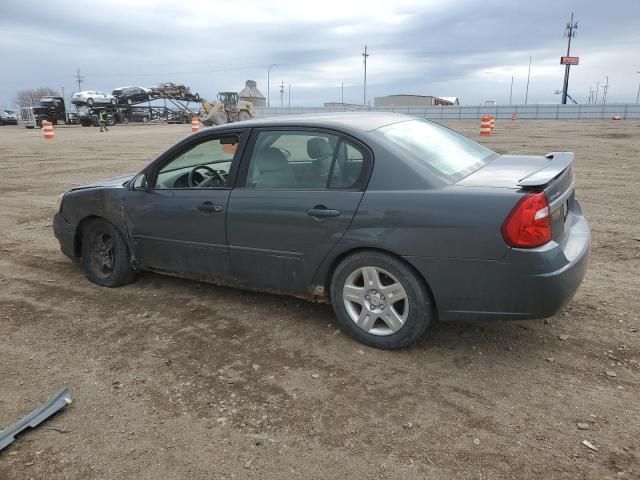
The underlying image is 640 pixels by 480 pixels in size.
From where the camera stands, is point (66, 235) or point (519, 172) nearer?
point (519, 172)

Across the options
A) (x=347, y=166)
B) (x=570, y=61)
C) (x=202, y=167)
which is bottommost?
(x=202, y=167)

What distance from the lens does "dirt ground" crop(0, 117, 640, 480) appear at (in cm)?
253

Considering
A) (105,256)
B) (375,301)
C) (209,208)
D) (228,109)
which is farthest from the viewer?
(228,109)

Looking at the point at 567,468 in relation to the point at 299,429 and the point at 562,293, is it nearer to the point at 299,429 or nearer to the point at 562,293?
the point at 562,293

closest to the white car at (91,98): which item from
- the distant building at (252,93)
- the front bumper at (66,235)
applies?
the distant building at (252,93)

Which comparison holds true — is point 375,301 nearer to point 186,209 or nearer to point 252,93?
point 186,209

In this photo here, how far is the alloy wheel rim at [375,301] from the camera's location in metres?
3.41

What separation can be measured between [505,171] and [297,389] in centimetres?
209

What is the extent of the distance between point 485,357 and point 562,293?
2.24ft

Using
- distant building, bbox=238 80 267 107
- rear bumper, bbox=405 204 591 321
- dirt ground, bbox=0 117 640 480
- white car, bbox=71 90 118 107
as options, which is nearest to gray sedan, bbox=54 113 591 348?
rear bumper, bbox=405 204 591 321

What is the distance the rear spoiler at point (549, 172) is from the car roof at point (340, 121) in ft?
3.73

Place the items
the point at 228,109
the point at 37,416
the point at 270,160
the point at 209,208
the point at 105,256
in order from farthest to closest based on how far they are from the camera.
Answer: the point at 228,109 < the point at 105,256 < the point at 209,208 < the point at 270,160 < the point at 37,416

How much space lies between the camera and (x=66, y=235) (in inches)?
202

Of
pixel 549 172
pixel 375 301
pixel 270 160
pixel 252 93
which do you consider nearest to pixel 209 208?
pixel 270 160
